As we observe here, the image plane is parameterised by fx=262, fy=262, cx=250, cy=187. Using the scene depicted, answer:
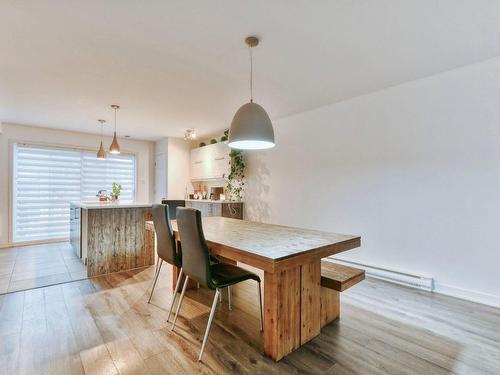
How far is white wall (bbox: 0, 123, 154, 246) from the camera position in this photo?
16.0 ft

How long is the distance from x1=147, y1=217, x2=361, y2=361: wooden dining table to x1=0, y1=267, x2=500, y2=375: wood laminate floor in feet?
0.40

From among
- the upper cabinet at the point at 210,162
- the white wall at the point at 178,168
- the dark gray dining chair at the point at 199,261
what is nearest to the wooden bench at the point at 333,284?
the dark gray dining chair at the point at 199,261

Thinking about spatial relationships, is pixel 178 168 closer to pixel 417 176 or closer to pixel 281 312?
pixel 417 176

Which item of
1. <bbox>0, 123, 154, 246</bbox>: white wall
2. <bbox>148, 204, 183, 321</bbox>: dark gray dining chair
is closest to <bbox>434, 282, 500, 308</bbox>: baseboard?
<bbox>148, 204, 183, 321</bbox>: dark gray dining chair

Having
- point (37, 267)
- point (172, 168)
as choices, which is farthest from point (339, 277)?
point (172, 168)

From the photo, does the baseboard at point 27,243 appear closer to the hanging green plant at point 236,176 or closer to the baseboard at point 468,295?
the hanging green plant at point 236,176

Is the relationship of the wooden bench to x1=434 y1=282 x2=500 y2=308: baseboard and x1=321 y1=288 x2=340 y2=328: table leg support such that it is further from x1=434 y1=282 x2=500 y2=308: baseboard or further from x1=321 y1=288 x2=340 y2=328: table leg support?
x1=434 y1=282 x2=500 y2=308: baseboard

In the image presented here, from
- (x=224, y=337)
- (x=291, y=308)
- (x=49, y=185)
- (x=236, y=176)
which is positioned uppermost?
(x=236, y=176)

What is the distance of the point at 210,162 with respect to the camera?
570 centimetres

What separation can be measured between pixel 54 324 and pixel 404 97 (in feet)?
13.6

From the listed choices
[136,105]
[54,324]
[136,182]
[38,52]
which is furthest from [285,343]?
[136,182]

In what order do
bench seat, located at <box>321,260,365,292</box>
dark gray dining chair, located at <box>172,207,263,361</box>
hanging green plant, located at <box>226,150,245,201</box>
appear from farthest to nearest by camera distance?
hanging green plant, located at <box>226,150,245,201</box> < bench seat, located at <box>321,260,365,292</box> < dark gray dining chair, located at <box>172,207,263,361</box>

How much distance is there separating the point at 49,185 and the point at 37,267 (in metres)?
2.34

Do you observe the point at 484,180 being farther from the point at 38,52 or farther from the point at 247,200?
the point at 38,52
